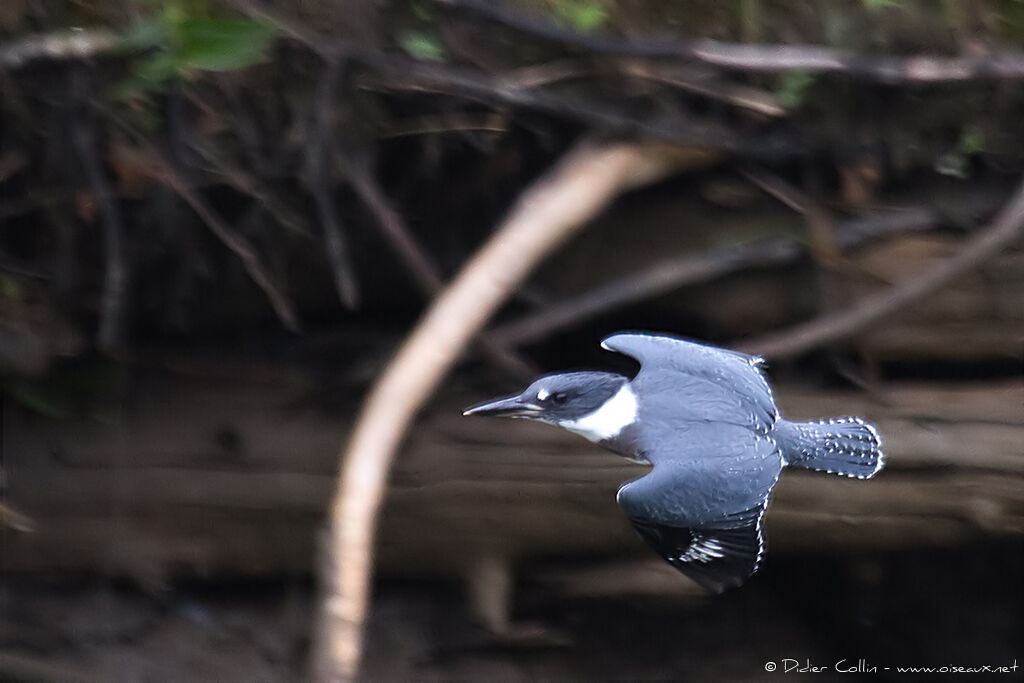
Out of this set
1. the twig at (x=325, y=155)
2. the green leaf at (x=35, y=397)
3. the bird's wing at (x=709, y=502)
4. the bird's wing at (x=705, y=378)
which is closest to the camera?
the bird's wing at (x=709, y=502)

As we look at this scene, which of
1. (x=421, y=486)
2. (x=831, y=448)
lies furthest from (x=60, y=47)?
(x=831, y=448)

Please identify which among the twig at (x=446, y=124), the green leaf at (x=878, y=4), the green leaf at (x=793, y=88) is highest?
the green leaf at (x=878, y=4)

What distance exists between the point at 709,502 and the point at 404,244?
0.93 metres

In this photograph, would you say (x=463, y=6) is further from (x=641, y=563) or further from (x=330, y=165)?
(x=641, y=563)

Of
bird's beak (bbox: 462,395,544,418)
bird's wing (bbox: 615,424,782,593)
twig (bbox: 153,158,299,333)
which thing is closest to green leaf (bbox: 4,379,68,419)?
twig (bbox: 153,158,299,333)

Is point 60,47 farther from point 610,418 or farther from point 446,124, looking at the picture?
point 610,418

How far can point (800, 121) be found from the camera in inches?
102

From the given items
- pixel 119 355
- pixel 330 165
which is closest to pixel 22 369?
pixel 119 355

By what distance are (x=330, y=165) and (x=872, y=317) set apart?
1.15m

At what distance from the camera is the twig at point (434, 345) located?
2.34 meters

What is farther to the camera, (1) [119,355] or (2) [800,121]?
(1) [119,355]

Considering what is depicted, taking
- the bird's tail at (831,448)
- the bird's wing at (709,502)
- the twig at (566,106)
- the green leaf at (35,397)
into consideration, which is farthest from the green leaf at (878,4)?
the green leaf at (35,397)

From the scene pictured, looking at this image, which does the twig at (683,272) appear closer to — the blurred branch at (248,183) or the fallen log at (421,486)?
the fallen log at (421,486)

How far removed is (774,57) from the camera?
2461 millimetres
